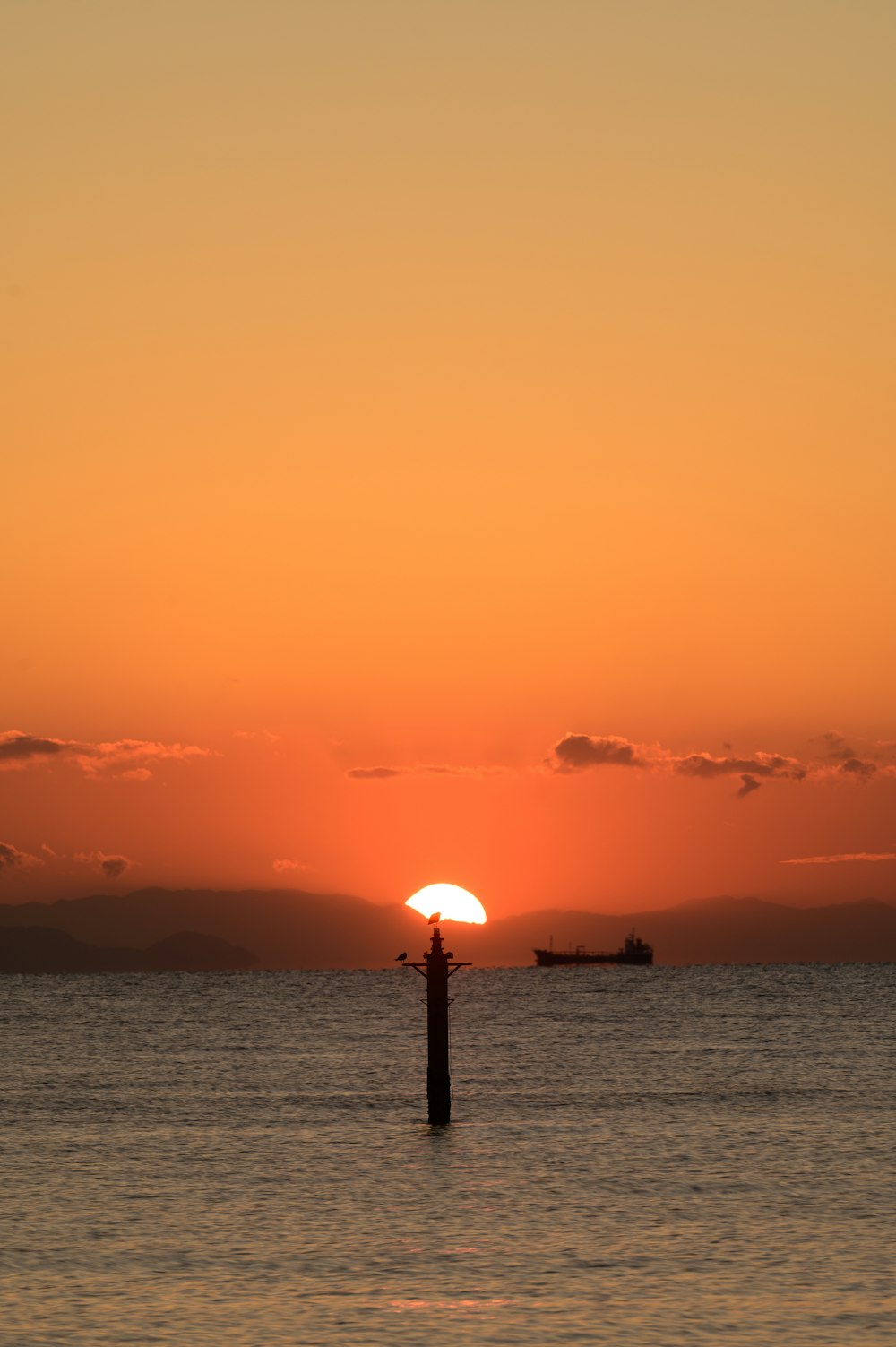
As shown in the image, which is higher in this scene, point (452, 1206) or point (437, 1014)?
point (437, 1014)

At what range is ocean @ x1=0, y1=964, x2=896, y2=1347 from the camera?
2944 cm

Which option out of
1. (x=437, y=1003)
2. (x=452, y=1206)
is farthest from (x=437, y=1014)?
(x=452, y=1206)

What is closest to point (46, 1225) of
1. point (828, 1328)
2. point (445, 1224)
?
point (445, 1224)

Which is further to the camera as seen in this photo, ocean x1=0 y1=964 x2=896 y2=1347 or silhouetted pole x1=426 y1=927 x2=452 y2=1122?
silhouetted pole x1=426 y1=927 x2=452 y2=1122

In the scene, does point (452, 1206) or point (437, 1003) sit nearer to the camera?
point (452, 1206)

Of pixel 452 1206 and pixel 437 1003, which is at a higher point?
pixel 437 1003

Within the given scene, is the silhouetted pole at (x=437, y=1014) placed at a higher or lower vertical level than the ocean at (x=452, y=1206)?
higher

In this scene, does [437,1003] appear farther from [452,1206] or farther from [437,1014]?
[452,1206]

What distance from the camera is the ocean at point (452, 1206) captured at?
29.4 metres

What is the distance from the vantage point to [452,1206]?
40.7 m

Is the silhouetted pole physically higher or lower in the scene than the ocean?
higher

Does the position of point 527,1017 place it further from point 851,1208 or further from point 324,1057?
point 851,1208

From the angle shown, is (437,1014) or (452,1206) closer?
(452,1206)

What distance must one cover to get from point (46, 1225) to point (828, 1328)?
60.8ft
